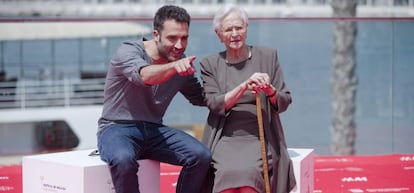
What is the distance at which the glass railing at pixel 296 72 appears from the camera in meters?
6.29

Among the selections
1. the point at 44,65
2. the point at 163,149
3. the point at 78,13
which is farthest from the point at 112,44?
the point at 163,149

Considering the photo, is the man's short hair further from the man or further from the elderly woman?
the elderly woman

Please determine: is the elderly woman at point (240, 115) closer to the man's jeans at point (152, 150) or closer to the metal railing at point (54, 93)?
the man's jeans at point (152, 150)

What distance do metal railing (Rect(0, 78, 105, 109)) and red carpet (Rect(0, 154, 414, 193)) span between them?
737 millimetres

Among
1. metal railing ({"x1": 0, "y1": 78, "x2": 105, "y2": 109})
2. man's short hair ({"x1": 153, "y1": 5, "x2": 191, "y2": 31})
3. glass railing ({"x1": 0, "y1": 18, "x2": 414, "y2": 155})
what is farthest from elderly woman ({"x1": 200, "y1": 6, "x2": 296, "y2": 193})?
metal railing ({"x1": 0, "y1": 78, "x2": 105, "y2": 109})

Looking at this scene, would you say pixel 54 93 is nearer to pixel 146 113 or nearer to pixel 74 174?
pixel 146 113

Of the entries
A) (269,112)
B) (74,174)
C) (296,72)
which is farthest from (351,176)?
(74,174)

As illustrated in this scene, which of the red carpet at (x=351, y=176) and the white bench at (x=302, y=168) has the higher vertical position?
the white bench at (x=302, y=168)

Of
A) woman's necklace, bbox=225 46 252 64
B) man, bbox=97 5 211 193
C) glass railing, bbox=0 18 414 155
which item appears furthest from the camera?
glass railing, bbox=0 18 414 155

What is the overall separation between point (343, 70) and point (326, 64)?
7.3 inches

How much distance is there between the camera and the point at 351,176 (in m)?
5.29

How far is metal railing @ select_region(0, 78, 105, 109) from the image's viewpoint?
6.29 m

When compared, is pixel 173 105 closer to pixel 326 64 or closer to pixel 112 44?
pixel 112 44

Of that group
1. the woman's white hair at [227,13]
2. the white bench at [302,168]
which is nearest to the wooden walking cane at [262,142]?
the white bench at [302,168]
